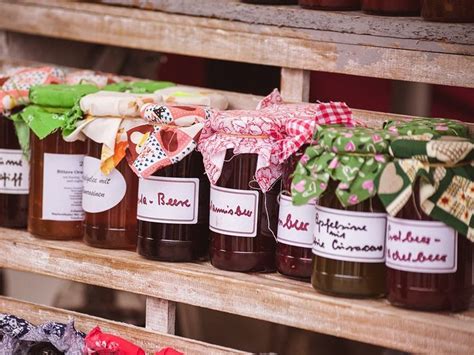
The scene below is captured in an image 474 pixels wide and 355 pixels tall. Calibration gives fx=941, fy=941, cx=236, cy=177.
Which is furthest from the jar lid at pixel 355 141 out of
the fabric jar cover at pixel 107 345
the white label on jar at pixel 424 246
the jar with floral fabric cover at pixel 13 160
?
the jar with floral fabric cover at pixel 13 160

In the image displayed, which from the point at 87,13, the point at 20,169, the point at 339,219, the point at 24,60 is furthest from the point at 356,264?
the point at 24,60

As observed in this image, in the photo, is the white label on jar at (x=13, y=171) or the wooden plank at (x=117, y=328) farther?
the white label on jar at (x=13, y=171)

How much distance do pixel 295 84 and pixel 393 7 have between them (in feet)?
0.74

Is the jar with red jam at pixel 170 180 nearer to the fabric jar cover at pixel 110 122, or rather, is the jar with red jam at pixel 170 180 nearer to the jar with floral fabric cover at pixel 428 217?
the fabric jar cover at pixel 110 122

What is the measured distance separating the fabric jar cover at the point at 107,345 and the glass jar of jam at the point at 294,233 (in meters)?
0.28

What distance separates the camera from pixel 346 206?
53.0 inches

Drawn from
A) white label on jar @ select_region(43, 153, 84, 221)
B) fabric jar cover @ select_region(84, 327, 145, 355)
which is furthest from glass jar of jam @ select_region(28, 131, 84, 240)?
fabric jar cover @ select_region(84, 327, 145, 355)

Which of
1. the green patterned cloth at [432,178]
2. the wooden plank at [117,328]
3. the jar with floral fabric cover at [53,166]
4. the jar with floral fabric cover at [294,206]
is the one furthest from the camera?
the jar with floral fabric cover at [53,166]

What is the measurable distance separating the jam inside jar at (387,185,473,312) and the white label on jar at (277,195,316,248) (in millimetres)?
146

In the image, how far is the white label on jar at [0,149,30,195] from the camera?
179cm

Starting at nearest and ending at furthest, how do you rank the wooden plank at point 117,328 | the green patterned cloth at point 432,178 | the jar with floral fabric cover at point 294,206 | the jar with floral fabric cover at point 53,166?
the green patterned cloth at point 432,178
the jar with floral fabric cover at point 294,206
the wooden plank at point 117,328
the jar with floral fabric cover at point 53,166

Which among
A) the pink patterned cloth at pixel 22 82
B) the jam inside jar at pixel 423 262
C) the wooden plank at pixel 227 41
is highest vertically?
the wooden plank at pixel 227 41

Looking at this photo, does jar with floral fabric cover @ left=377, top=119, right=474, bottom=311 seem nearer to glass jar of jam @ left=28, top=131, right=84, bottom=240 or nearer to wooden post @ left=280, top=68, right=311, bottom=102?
wooden post @ left=280, top=68, right=311, bottom=102

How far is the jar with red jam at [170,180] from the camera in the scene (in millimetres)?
1514
